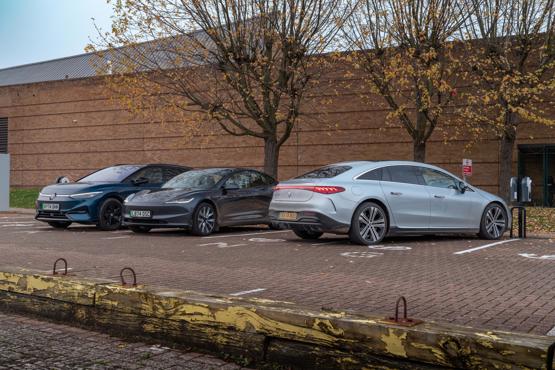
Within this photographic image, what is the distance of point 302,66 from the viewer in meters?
18.2

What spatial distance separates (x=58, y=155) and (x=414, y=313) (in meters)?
34.3

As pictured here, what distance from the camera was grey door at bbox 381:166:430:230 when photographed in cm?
1095

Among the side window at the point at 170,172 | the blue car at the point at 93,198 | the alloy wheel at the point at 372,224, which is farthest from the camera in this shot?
the side window at the point at 170,172

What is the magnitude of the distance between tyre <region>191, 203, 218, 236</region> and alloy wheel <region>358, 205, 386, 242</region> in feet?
11.7

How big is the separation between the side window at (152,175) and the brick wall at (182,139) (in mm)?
7814

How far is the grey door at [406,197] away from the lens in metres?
11.0

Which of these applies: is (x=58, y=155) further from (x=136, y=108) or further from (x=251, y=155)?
(x=136, y=108)

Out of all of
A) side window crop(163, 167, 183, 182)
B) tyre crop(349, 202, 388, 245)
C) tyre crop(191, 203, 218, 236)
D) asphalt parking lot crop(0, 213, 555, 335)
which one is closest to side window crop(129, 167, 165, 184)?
side window crop(163, 167, 183, 182)

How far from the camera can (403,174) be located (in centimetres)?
1138

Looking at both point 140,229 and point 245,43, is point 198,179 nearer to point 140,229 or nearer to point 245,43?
point 140,229

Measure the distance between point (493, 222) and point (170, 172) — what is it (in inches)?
304

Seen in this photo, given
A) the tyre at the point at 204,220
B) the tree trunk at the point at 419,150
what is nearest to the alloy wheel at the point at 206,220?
the tyre at the point at 204,220

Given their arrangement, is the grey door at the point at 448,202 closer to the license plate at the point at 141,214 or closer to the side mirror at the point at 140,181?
the license plate at the point at 141,214

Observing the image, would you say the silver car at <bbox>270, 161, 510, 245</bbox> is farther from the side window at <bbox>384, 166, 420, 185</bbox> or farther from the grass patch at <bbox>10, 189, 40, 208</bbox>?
the grass patch at <bbox>10, 189, 40, 208</bbox>
